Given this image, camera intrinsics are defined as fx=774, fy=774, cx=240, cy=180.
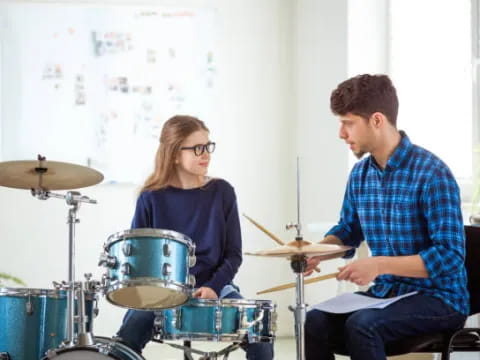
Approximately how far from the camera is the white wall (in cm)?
461

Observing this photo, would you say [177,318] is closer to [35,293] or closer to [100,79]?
[35,293]

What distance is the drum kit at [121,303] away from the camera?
2434 mm

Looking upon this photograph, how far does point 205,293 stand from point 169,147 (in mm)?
627

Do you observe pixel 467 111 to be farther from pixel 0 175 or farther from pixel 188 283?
pixel 0 175

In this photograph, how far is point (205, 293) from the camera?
2.72 m

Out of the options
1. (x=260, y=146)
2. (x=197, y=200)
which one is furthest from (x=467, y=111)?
(x=197, y=200)

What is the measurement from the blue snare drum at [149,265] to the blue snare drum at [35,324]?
9.5 inches

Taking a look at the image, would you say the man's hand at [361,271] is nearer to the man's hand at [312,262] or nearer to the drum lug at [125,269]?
the man's hand at [312,262]

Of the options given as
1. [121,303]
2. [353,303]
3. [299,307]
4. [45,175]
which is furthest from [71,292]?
[353,303]

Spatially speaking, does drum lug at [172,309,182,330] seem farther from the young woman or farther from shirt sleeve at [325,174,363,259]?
shirt sleeve at [325,174,363,259]

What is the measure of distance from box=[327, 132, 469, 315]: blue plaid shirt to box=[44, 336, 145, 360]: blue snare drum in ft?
2.66

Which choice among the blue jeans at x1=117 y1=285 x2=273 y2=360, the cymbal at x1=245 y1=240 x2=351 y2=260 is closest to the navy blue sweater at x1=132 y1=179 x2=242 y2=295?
the blue jeans at x1=117 y1=285 x2=273 y2=360

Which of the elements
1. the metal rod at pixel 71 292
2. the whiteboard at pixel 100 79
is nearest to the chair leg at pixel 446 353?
the metal rod at pixel 71 292

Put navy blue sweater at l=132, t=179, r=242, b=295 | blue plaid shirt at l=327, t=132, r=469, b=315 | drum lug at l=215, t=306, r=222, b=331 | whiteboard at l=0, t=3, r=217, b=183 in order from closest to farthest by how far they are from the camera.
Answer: blue plaid shirt at l=327, t=132, r=469, b=315
drum lug at l=215, t=306, r=222, b=331
navy blue sweater at l=132, t=179, r=242, b=295
whiteboard at l=0, t=3, r=217, b=183
